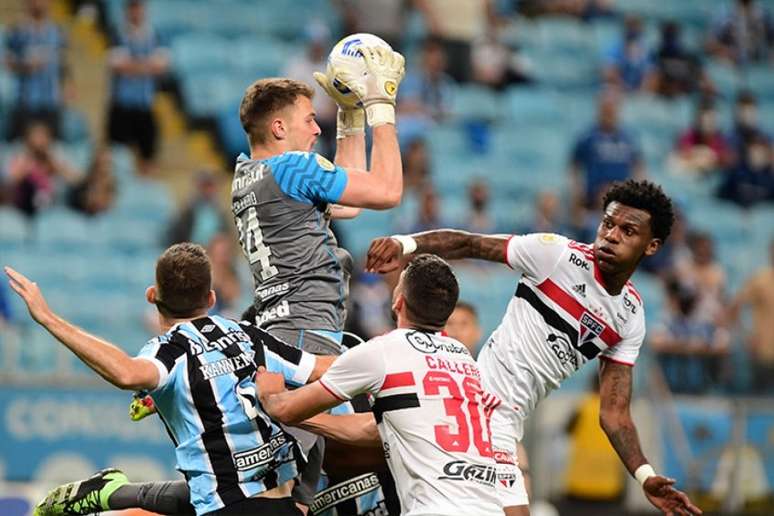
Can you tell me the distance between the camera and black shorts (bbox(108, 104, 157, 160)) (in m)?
15.8

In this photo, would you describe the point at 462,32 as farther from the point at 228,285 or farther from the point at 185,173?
the point at 228,285

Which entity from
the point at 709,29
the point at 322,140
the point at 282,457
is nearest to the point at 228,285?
the point at 322,140

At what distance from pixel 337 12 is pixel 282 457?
11852 millimetres

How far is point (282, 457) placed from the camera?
630 cm

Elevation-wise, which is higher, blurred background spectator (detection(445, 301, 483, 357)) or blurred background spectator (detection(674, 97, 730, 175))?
blurred background spectator (detection(674, 97, 730, 175))

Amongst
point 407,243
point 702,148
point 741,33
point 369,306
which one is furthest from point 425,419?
point 741,33

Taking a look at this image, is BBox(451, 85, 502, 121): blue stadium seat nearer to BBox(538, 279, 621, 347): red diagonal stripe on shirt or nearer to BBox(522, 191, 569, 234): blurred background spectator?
BBox(522, 191, 569, 234): blurred background spectator

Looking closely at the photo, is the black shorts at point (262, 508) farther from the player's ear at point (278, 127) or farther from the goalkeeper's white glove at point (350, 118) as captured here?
the goalkeeper's white glove at point (350, 118)

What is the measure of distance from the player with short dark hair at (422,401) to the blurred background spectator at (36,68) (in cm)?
1003

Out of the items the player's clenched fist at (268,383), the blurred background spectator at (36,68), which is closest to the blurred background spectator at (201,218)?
the blurred background spectator at (36,68)

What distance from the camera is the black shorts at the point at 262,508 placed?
20.1 feet

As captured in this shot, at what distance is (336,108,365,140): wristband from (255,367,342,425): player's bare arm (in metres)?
1.60

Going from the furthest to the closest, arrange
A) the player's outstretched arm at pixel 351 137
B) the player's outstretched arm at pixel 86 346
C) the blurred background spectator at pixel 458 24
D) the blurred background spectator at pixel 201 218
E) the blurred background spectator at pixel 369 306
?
the blurred background spectator at pixel 458 24
the blurred background spectator at pixel 201 218
the blurred background spectator at pixel 369 306
the player's outstretched arm at pixel 351 137
the player's outstretched arm at pixel 86 346

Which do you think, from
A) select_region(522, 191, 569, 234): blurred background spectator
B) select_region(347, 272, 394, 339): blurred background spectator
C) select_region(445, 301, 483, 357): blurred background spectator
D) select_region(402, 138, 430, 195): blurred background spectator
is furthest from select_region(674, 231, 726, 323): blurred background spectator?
select_region(445, 301, 483, 357): blurred background spectator
